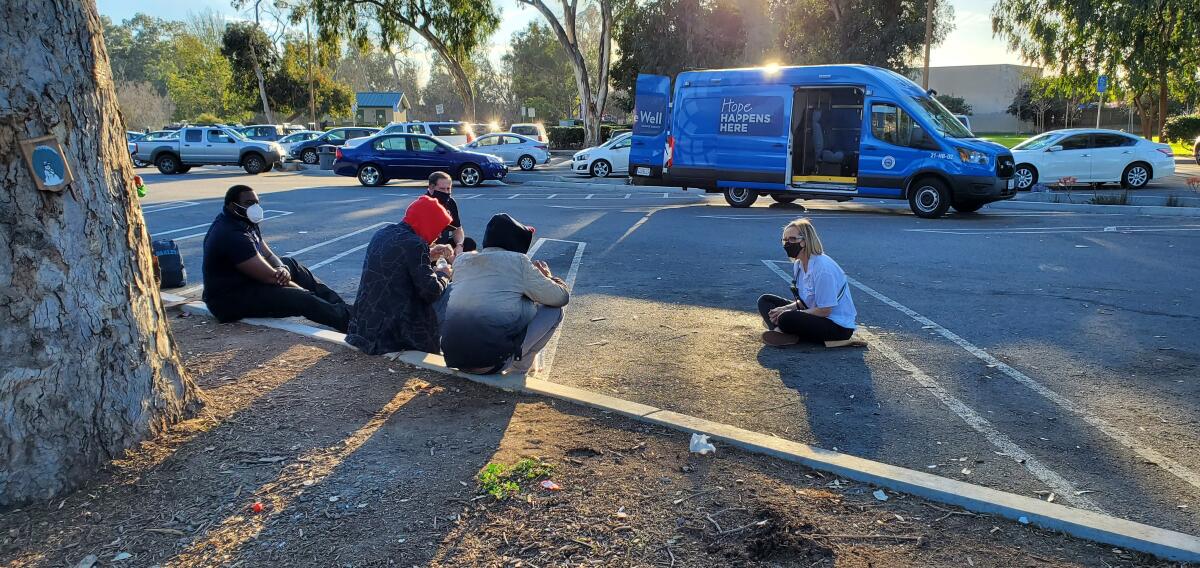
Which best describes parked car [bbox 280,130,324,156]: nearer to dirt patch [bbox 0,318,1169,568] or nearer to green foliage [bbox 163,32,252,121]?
dirt patch [bbox 0,318,1169,568]

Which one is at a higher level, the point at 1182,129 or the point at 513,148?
the point at 1182,129

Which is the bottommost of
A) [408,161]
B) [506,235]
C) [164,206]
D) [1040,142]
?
[164,206]

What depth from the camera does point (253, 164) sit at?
98.4ft

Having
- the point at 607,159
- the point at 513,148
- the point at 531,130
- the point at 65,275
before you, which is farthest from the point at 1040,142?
the point at 65,275

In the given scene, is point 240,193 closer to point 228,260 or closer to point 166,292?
point 228,260

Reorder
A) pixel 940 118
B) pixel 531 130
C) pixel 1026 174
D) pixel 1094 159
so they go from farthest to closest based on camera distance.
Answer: pixel 531 130 → pixel 1026 174 → pixel 1094 159 → pixel 940 118

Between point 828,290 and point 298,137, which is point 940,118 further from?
point 298,137

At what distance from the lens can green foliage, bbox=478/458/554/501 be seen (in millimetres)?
3447

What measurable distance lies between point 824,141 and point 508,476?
44.8 feet

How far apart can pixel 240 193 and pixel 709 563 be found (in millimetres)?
5029

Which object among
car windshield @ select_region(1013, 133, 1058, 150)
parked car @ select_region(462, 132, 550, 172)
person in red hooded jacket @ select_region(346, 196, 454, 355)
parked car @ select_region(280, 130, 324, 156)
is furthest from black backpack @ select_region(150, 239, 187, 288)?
parked car @ select_region(280, 130, 324, 156)

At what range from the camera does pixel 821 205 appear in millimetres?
17375

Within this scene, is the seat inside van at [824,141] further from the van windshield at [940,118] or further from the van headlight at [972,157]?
the van headlight at [972,157]

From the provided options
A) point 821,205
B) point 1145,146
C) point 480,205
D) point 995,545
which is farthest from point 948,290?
point 1145,146
